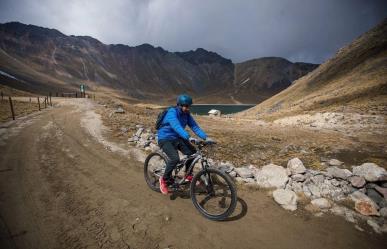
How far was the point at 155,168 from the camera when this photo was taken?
6.76m

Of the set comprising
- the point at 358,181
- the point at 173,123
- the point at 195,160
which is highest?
the point at 173,123

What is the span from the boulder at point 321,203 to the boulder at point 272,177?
3.38 feet

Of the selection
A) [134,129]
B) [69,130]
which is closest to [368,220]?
[134,129]

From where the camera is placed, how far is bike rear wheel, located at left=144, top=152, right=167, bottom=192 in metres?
6.62

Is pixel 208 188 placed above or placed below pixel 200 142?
below

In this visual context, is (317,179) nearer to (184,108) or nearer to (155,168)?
(184,108)

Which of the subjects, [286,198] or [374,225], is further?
[286,198]

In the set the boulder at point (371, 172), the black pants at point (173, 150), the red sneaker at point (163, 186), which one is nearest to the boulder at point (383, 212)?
the boulder at point (371, 172)

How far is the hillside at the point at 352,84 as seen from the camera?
28956mm

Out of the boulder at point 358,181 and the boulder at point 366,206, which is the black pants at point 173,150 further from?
the boulder at point 358,181

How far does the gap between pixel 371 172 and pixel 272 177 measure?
2.97 metres

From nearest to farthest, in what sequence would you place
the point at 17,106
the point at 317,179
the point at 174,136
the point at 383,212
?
the point at 383,212
the point at 174,136
the point at 317,179
the point at 17,106

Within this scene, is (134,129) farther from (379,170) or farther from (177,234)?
(379,170)

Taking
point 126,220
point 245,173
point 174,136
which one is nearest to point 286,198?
point 245,173
